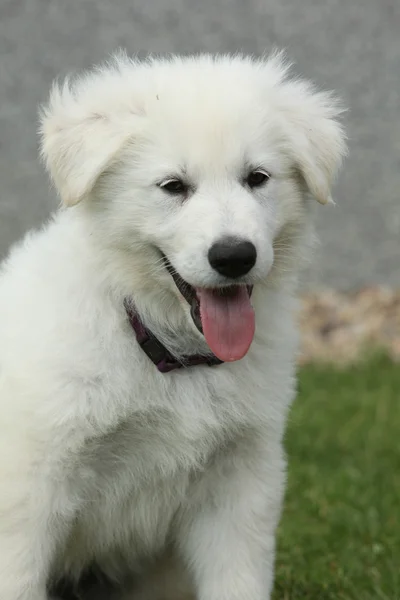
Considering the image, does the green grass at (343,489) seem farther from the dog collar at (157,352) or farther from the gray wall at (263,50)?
the gray wall at (263,50)

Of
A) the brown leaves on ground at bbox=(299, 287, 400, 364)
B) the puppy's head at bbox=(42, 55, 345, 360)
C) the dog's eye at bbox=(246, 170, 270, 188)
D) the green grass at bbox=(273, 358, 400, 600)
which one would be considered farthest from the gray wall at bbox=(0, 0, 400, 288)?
the dog's eye at bbox=(246, 170, 270, 188)

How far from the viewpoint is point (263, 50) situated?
28.8 feet

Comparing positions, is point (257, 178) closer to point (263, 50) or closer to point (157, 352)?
point (157, 352)

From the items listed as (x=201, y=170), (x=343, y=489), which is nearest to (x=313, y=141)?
(x=201, y=170)

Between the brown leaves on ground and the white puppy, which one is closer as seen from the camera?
the white puppy

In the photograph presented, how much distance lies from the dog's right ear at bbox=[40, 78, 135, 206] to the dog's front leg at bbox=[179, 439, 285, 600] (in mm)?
1062

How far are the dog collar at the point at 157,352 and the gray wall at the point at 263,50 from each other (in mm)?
5214

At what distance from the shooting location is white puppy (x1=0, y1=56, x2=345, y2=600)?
3.48 m

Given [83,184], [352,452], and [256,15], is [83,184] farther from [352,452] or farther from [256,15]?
[256,15]

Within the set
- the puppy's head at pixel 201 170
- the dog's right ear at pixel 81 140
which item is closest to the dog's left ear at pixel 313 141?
the puppy's head at pixel 201 170

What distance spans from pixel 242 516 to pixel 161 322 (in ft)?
2.44

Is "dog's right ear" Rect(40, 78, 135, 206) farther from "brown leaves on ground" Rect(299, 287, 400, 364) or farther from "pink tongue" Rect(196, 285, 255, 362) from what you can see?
"brown leaves on ground" Rect(299, 287, 400, 364)

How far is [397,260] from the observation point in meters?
9.21

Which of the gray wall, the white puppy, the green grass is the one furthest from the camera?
the gray wall
